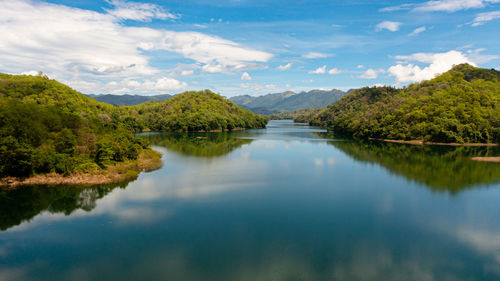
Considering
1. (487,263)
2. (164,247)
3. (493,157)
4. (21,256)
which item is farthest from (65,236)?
(493,157)

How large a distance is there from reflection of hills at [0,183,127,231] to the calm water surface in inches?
4.0

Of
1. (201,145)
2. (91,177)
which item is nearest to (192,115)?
(201,145)

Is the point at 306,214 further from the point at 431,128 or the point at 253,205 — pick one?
the point at 431,128

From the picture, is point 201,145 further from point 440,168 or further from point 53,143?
point 440,168

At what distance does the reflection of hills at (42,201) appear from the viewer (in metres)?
23.5

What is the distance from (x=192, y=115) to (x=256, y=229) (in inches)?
4286

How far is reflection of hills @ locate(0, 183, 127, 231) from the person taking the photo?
23.5m

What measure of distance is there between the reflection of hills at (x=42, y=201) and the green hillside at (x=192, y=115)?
8678cm

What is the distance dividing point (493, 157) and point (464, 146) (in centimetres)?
2089

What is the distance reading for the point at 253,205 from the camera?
85.5 feet

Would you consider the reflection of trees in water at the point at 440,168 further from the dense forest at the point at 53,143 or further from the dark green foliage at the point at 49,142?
the dark green foliage at the point at 49,142

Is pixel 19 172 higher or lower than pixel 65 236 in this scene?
higher

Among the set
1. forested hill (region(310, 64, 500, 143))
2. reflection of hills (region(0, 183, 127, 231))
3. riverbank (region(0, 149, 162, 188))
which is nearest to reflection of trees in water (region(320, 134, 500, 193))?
forested hill (region(310, 64, 500, 143))

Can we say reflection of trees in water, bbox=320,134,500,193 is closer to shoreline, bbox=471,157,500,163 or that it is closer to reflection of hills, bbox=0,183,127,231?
shoreline, bbox=471,157,500,163
